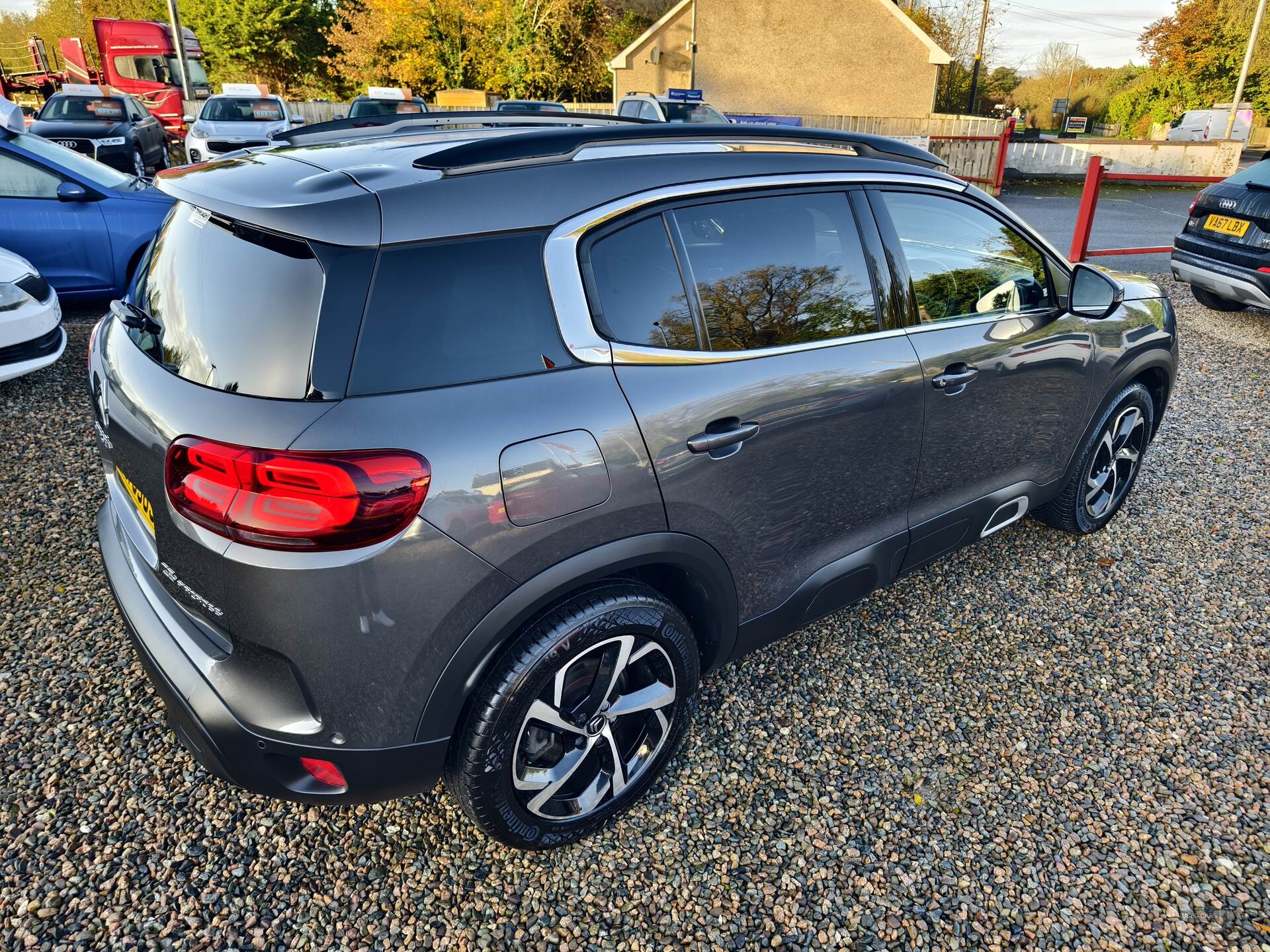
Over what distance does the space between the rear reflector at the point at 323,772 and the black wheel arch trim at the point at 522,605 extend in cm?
21

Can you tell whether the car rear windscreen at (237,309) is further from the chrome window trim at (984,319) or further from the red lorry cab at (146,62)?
the red lorry cab at (146,62)

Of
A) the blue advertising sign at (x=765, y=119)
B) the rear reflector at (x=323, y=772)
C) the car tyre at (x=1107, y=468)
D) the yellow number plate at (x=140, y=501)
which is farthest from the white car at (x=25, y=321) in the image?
the blue advertising sign at (x=765, y=119)

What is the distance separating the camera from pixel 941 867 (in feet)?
7.62

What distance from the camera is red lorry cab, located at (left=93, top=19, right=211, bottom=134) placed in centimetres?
2633

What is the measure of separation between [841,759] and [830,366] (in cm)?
130

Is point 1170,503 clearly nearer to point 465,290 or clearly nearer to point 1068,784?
point 1068,784

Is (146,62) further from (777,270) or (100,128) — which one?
(777,270)

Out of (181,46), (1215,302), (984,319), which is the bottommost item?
(1215,302)

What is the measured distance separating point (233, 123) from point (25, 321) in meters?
14.6

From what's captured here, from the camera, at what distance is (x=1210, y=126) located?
28156mm

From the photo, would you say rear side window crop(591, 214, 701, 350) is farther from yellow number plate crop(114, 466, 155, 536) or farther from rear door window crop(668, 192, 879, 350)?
yellow number plate crop(114, 466, 155, 536)

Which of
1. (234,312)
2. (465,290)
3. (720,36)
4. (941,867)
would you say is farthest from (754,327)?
(720,36)

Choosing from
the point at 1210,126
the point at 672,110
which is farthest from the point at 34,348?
the point at 1210,126

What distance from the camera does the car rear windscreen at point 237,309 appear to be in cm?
174
